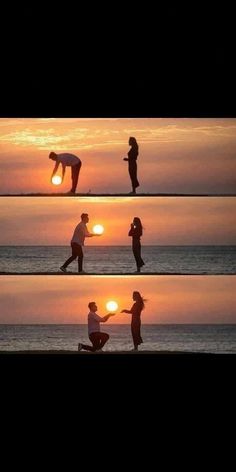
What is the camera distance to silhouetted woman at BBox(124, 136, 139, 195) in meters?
10.9

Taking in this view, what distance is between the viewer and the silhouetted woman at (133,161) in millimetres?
10906

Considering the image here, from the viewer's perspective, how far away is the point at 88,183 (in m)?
11.1

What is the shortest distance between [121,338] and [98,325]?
2.09 feet

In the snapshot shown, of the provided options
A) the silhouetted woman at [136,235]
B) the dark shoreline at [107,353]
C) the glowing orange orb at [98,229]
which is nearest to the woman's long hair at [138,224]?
the silhouetted woman at [136,235]

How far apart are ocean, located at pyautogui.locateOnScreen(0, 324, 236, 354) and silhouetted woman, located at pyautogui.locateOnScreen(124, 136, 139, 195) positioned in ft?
3.87

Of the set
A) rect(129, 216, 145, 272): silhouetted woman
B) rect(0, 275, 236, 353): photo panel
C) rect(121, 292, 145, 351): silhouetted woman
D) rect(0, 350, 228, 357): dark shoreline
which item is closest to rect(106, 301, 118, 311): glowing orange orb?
rect(0, 275, 236, 353): photo panel

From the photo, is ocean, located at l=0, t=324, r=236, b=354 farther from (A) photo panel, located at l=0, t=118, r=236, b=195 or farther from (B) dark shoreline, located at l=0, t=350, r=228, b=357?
(A) photo panel, located at l=0, t=118, r=236, b=195

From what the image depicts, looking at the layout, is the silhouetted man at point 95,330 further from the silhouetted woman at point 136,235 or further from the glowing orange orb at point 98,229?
the glowing orange orb at point 98,229

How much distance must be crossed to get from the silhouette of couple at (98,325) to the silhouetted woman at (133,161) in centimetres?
90
